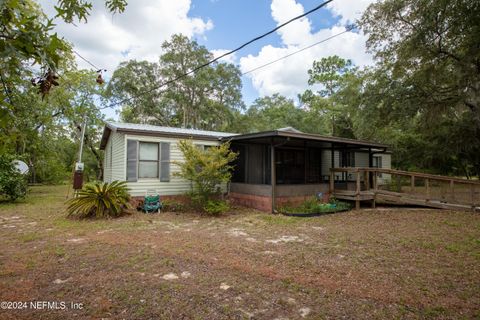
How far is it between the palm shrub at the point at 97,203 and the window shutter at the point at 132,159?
3.17 feet

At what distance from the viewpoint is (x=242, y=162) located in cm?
984

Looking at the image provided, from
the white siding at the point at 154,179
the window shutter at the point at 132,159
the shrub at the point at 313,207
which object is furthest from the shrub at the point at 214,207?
the window shutter at the point at 132,159

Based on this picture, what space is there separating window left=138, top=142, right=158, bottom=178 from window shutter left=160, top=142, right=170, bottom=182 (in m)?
0.18

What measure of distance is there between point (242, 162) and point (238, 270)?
253 inches

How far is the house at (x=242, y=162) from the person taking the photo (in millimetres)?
8234

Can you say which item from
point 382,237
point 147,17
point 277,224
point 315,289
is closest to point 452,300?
point 315,289

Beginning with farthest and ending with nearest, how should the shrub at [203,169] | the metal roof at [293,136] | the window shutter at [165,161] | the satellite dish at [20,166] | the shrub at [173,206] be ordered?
the satellite dish at [20,166]
the window shutter at [165,161]
the shrub at [173,206]
the shrub at [203,169]
the metal roof at [293,136]

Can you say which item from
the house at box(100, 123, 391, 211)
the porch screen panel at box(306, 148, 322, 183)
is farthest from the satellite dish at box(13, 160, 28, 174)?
Result: the porch screen panel at box(306, 148, 322, 183)

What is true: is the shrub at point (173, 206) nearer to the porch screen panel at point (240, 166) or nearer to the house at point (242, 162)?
the house at point (242, 162)

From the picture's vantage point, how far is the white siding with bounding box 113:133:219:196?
8.38 metres

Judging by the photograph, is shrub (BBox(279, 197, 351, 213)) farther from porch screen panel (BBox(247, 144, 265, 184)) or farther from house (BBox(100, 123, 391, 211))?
porch screen panel (BBox(247, 144, 265, 184))

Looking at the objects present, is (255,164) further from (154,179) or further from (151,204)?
(151,204)

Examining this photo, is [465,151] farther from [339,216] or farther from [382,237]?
[382,237]

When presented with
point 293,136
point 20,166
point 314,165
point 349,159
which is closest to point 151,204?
point 293,136
